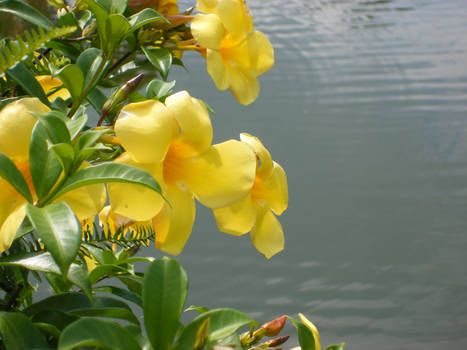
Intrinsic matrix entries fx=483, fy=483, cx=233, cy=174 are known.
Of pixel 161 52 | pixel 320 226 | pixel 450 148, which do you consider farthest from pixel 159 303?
pixel 450 148

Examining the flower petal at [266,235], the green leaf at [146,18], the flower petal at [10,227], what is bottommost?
the flower petal at [266,235]

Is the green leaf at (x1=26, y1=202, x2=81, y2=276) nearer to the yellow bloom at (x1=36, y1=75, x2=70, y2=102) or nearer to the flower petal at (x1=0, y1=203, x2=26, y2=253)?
the flower petal at (x1=0, y1=203, x2=26, y2=253)

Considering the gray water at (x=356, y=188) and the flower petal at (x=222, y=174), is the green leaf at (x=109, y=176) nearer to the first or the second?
the flower petal at (x=222, y=174)

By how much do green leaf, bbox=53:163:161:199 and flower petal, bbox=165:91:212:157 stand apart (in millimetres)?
74

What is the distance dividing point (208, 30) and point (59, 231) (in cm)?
26

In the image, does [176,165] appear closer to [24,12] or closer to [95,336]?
[95,336]

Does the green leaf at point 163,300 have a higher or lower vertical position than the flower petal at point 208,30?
lower

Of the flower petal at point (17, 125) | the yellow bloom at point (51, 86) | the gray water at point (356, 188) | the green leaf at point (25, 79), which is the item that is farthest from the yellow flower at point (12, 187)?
the gray water at point (356, 188)

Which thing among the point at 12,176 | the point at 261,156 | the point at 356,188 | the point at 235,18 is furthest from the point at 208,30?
the point at 356,188

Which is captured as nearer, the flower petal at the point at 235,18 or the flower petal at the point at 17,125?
the flower petal at the point at 17,125

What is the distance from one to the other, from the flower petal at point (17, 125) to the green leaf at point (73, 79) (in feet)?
0.32

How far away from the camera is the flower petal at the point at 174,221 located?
0.31m

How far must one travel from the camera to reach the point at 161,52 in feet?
1.60

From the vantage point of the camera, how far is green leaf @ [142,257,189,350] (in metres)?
0.27
